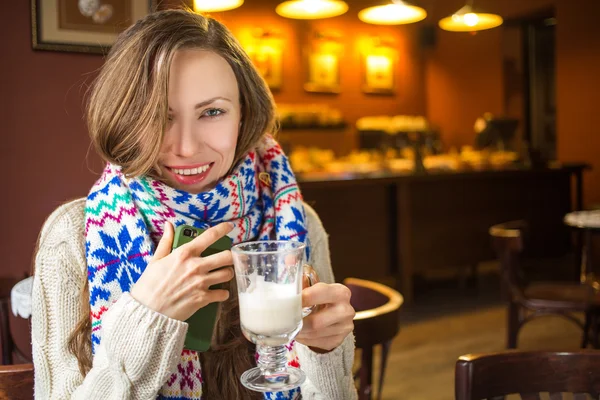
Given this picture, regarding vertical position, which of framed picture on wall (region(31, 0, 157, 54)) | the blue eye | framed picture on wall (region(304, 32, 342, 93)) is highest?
framed picture on wall (region(304, 32, 342, 93))

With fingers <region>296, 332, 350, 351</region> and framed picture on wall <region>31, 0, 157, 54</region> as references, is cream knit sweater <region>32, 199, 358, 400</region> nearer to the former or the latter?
fingers <region>296, 332, 350, 351</region>

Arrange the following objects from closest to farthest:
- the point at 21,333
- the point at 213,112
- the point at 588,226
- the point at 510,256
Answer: the point at 213,112, the point at 21,333, the point at 510,256, the point at 588,226

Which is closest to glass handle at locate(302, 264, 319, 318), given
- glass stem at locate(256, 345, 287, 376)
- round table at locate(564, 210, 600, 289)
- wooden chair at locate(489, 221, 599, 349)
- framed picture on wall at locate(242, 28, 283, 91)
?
glass stem at locate(256, 345, 287, 376)

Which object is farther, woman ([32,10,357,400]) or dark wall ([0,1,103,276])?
dark wall ([0,1,103,276])

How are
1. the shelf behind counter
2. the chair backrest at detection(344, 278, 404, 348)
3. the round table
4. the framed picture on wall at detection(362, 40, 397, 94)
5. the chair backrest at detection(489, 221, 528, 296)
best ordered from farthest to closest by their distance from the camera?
the framed picture on wall at detection(362, 40, 397, 94), the shelf behind counter, the round table, the chair backrest at detection(489, 221, 528, 296), the chair backrest at detection(344, 278, 404, 348)

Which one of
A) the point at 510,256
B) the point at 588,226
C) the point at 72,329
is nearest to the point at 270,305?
the point at 72,329

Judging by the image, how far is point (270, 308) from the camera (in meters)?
0.82

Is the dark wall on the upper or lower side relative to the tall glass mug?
upper

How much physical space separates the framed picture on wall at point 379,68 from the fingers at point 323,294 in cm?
818

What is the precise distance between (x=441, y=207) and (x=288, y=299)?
191 inches

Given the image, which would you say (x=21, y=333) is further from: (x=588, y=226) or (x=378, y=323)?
(x=588, y=226)

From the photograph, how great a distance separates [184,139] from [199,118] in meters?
0.05

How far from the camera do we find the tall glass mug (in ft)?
2.67

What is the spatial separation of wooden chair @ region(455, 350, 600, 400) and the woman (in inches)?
10.2
